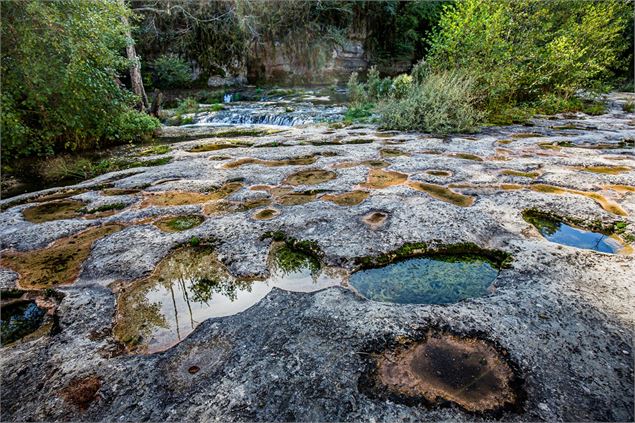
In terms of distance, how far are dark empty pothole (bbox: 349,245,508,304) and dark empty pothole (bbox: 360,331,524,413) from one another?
0.32 metres

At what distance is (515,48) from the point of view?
24.1ft

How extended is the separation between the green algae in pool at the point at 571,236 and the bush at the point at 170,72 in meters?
17.6

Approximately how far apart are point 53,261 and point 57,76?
409cm

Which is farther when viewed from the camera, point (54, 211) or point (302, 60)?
point (302, 60)

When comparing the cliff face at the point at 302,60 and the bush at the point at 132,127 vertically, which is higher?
the cliff face at the point at 302,60

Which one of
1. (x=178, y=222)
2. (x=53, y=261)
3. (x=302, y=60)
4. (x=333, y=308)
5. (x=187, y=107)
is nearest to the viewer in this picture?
(x=333, y=308)

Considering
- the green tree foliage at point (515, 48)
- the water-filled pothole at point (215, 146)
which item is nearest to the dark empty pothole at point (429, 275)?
the water-filled pothole at point (215, 146)

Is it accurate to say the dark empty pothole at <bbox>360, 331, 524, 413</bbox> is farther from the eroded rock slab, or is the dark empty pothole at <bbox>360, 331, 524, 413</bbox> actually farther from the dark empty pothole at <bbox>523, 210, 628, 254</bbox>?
the dark empty pothole at <bbox>523, 210, 628, 254</bbox>

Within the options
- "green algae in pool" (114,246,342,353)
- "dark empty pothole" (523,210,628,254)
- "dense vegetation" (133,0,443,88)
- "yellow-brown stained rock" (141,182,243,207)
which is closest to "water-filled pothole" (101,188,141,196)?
"yellow-brown stained rock" (141,182,243,207)

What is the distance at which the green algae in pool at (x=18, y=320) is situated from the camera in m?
1.48

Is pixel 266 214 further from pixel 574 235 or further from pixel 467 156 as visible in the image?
pixel 467 156

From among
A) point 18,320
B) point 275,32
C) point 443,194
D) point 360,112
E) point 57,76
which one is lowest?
point 18,320

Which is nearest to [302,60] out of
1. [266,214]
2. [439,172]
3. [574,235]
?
[439,172]

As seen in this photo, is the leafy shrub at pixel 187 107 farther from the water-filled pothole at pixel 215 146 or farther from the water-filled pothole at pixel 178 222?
the water-filled pothole at pixel 178 222
